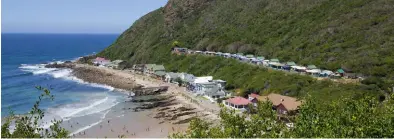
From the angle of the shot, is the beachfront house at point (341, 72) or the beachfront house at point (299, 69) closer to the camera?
the beachfront house at point (341, 72)

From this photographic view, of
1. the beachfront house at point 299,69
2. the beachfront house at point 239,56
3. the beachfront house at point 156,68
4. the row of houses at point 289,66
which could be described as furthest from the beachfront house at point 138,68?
the beachfront house at point 299,69

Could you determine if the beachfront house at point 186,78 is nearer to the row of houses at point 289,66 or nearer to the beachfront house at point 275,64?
the row of houses at point 289,66

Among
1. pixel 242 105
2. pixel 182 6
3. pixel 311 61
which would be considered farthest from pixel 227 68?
pixel 182 6

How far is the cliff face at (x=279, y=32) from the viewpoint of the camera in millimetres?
53678

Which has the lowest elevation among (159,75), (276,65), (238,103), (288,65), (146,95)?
(146,95)

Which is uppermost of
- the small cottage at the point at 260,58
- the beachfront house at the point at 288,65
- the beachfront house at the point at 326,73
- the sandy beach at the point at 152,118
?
the small cottage at the point at 260,58

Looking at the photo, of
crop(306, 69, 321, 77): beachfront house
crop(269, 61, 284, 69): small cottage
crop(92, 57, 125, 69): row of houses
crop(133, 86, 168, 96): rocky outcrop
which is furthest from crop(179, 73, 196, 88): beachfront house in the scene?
crop(92, 57, 125, 69): row of houses

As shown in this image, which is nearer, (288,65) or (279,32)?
(288,65)

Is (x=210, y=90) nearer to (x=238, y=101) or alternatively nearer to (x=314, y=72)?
(x=238, y=101)

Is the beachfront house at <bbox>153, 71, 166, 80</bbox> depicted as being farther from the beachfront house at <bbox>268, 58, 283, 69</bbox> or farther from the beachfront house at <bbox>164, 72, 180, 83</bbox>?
the beachfront house at <bbox>268, 58, 283, 69</bbox>

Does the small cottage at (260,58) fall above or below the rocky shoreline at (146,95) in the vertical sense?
above

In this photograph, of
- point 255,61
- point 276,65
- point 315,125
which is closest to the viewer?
point 315,125

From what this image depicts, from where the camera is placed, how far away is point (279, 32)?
74812mm

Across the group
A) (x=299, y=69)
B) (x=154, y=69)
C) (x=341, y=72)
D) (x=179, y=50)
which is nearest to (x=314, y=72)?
(x=299, y=69)
